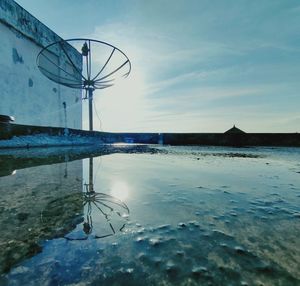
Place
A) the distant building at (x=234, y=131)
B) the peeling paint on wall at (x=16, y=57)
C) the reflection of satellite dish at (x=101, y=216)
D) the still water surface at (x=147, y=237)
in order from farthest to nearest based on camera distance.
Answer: the distant building at (x=234, y=131)
the peeling paint on wall at (x=16, y=57)
the reflection of satellite dish at (x=101, y=216)
the still water surface at (x=147, y=237)

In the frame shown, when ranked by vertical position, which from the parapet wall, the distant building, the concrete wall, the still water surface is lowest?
the still water surface

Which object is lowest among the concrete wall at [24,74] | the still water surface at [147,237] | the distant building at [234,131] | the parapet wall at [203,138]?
the still water surface at [147,237]

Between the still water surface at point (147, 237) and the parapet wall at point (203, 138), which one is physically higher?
the parapet wall at point (203, 138)

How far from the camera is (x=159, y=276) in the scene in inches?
31.2

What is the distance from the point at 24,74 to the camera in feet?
41.7

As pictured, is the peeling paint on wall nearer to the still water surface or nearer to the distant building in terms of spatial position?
the still water surface

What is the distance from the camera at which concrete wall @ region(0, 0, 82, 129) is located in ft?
37.1

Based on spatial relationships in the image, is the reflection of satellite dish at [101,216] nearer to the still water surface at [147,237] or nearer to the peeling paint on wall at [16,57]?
the still water surface at [147,237]

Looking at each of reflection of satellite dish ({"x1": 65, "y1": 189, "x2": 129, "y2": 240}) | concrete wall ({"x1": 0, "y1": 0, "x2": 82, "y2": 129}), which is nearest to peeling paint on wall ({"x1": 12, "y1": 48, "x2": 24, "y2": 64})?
concrete wall ({"x1": 0, "y1": 0, "x2": 82, "y2": 129})

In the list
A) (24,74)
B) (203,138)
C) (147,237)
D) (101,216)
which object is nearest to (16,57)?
(24,74)

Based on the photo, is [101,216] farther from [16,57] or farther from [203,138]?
[203,138]

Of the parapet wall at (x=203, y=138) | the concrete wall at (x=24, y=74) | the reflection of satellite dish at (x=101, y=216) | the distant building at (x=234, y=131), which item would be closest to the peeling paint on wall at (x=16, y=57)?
the concrete wall at (x=24, y=74)

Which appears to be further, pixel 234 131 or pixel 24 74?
pixel 234 131

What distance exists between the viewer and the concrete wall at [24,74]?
11.3 m
